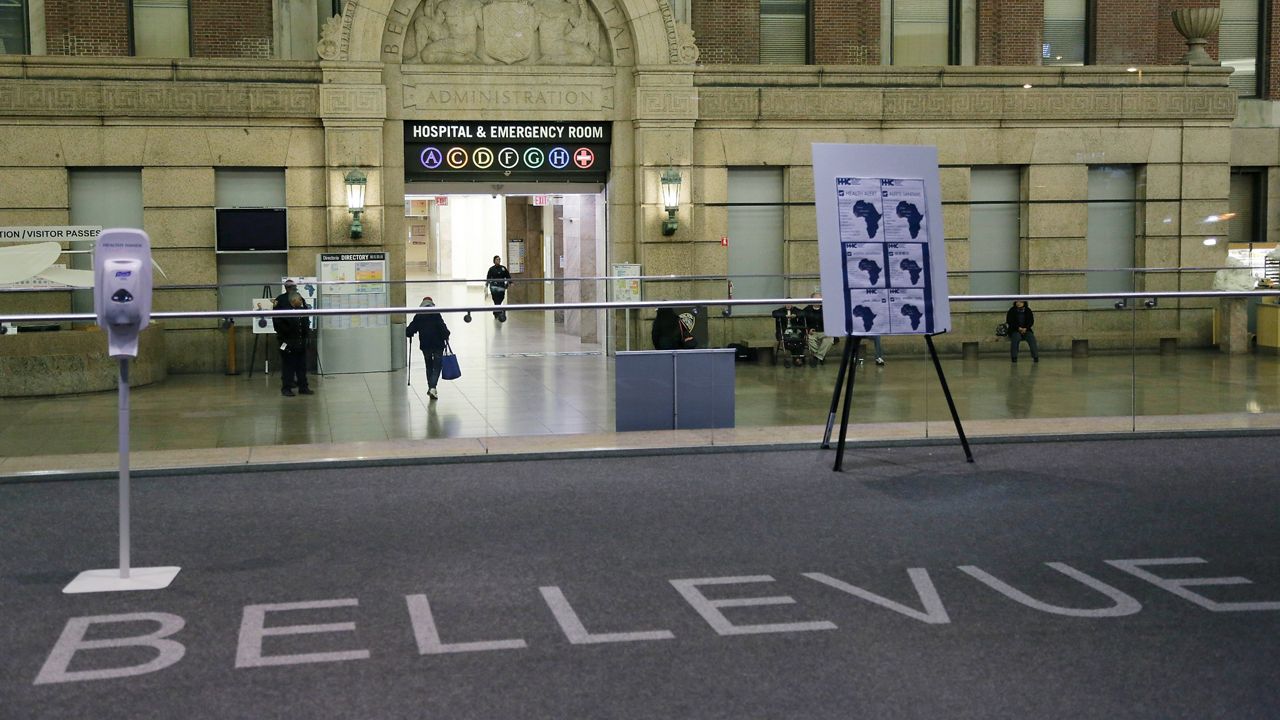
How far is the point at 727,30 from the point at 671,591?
62.0ft

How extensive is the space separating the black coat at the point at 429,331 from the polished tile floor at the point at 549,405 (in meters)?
0.12

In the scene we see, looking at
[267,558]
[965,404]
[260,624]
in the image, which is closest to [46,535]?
[267,558]

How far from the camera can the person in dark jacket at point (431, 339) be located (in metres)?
11.8

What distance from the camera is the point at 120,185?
22594mm

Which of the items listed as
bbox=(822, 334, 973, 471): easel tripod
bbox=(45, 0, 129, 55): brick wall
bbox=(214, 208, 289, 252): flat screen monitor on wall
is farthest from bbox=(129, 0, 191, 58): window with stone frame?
bbox=(822, 334, 973, 471): easel tripod

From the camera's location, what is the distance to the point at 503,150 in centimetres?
2370

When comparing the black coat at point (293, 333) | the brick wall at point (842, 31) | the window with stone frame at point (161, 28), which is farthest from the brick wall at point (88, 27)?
the black coat at point (293, 333)

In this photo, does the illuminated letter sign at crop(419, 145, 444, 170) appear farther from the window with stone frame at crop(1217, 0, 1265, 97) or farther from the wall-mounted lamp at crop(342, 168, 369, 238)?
the window with stone frame at crop(1217, 0, 1265, 97)

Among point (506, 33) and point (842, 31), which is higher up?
point (842, 31)

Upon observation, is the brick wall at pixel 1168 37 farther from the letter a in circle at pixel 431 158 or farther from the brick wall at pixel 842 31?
the letter a in circle at pixel 431 158

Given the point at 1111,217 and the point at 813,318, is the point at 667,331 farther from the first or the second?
the point at 1111,217

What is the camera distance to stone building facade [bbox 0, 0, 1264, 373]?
22203 mm

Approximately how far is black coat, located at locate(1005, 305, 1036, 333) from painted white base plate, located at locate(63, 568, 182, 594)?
27.3 feet

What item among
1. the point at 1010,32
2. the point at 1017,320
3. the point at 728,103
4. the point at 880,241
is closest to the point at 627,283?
the point at 728,103
